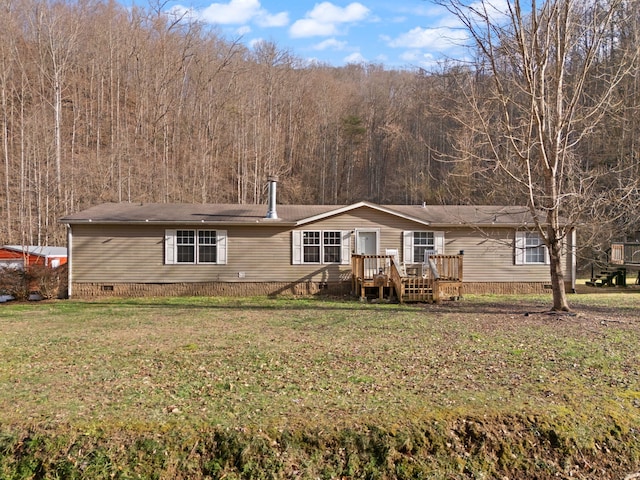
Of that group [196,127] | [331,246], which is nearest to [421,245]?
[331,246]

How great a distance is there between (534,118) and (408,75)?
36.8m

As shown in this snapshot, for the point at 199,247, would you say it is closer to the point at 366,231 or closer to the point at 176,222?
the point at 176,222

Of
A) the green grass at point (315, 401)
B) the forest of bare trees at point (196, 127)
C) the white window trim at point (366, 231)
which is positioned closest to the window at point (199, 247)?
the white window trim at point (366, 231)

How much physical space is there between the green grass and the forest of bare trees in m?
11.9

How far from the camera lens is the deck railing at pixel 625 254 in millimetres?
20438

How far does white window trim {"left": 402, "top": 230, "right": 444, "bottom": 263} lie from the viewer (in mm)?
15648

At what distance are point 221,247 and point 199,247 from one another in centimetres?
70

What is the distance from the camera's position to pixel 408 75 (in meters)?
44.8

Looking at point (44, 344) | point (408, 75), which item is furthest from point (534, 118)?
point (408, 75)

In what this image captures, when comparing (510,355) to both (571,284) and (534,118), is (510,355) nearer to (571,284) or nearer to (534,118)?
(534,118)

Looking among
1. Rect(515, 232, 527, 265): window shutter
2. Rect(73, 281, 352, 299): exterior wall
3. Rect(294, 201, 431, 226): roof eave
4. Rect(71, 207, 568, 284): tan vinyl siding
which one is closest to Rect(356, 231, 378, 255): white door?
Rect(71, 207, 568, 284): tan vinyl siding

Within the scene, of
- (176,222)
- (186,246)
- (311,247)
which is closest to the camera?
(176,222)

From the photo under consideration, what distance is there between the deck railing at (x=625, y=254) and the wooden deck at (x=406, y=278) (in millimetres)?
10150

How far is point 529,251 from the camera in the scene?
16.0 metres
